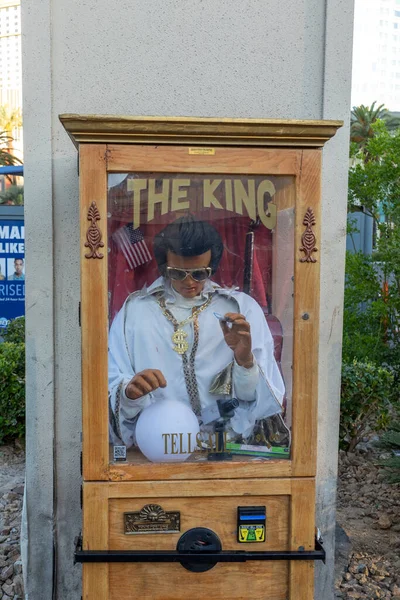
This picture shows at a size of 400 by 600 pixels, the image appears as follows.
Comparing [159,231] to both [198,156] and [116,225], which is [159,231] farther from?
[198,156]

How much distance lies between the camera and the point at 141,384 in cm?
237

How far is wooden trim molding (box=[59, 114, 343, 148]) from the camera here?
2.13m

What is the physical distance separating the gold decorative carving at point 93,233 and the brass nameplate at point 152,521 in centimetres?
101

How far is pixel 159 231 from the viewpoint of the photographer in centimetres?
234

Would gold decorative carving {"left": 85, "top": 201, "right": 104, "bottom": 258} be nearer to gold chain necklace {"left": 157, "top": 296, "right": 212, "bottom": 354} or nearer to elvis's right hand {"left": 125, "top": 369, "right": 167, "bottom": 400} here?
gold chain necklace {"left": 157, "top": 296, "right": 212, "bottom": 354}

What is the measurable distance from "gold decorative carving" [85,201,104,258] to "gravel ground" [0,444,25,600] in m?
2.02

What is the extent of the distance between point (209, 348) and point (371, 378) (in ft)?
8.10

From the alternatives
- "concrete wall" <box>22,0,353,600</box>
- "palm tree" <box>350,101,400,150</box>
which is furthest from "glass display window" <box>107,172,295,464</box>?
"palm tree" <box>350,101,400,150</box>

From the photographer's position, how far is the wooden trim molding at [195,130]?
213 cm

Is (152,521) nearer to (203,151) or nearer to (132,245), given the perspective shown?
(132,245)

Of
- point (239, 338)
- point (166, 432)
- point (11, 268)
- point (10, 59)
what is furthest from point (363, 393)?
point (10, 59)

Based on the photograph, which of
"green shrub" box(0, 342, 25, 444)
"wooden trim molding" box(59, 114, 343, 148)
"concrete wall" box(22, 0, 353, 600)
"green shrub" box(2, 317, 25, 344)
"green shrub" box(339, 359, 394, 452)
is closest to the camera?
"wooden trim molding" box(59, 114, 343, 148)

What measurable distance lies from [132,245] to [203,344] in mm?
479

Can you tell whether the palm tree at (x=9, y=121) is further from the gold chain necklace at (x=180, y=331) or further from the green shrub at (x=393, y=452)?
the gold chain necklace at (x=180, y=331)
